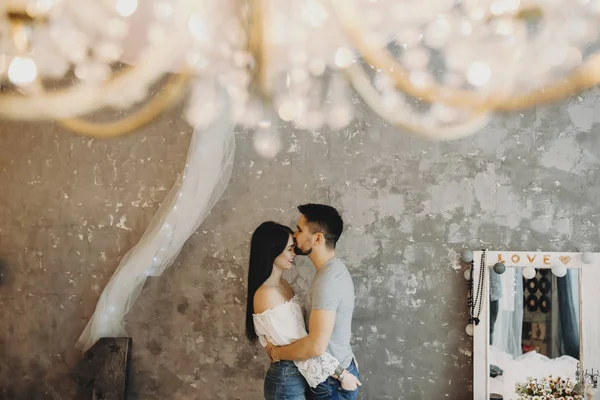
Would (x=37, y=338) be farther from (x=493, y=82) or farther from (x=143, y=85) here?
(x=493, y=82)

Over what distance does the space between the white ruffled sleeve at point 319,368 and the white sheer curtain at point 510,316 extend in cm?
103

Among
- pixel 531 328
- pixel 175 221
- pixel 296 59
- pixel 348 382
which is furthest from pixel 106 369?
pixel 531 328

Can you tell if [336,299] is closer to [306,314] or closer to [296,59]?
[306,314]

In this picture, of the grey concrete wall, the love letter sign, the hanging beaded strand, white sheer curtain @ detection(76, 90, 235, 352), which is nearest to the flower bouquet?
the grey concrete wall

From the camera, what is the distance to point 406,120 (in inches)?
131

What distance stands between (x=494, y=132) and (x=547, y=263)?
2.48ft

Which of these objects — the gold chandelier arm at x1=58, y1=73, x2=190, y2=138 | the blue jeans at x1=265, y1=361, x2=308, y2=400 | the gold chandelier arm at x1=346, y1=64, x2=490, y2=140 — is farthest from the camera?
the gold chandelier arm at x1=58, y1=73, x2=190, y2=138

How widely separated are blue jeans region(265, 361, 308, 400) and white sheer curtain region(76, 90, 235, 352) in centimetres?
119

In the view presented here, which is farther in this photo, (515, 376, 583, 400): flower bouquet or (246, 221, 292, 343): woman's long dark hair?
(515, 376, 583, 400): flower bouquet

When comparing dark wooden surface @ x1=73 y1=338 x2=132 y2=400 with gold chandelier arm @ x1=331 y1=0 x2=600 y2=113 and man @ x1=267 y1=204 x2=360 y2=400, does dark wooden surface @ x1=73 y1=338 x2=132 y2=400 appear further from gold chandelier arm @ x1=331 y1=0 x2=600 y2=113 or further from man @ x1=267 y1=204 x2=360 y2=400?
gold chandelier arm @ x1=331 y1=0 x2=600 y2=113

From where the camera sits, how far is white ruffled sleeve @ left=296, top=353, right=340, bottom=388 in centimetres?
254

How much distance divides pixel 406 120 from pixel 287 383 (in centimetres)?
161

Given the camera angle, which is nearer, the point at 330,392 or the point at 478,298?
the point at 330,392

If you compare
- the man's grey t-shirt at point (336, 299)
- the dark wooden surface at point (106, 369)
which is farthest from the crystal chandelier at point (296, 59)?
the dark wooden surface at point (106, 369)
